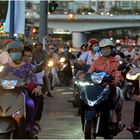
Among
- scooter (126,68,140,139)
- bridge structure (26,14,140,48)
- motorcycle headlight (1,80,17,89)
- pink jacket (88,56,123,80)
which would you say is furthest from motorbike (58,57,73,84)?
bridge structure (26,14,140,48)

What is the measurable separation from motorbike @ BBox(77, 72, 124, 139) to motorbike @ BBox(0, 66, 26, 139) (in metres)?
1.01

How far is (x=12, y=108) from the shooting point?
6750 mm

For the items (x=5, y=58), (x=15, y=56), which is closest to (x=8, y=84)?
(x=15, y=56)

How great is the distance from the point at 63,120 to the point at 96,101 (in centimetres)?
335

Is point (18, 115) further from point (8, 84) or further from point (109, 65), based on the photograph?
point (109, 65)

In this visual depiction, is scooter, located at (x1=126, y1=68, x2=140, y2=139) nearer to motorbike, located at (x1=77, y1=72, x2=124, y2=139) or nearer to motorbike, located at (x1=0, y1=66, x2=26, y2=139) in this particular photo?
motorbike, located at (x1=77, y1=72, x2=124, y2=139)

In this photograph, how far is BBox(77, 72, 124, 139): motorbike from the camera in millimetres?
7418

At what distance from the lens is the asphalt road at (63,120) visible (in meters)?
8.86

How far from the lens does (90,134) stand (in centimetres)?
754

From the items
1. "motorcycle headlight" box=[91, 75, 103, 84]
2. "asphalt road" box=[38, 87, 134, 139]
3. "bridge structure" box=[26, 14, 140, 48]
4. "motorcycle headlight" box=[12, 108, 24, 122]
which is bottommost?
"bridge structure" box=[26, 14, 140, 48]

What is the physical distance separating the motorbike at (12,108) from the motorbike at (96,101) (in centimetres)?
101

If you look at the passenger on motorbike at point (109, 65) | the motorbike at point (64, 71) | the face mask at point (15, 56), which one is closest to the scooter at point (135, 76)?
the passenger on motorbike at point (109, 65)

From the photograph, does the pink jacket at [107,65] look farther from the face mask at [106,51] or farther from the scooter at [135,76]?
the scooter at [135,76]

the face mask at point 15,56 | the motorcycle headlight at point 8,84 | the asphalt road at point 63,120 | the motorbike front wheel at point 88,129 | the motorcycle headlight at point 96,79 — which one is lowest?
the asphalt road at point 63,120
